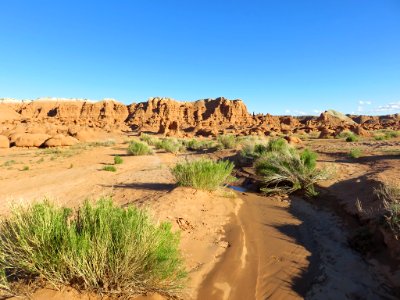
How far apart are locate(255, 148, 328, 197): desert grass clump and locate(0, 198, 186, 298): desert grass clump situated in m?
6.28

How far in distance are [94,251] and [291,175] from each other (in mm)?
7560

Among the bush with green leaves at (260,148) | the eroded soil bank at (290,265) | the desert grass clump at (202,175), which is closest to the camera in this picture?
the eroded soil bank at (290,265)

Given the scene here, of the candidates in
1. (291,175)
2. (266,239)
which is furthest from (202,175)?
(291,175)

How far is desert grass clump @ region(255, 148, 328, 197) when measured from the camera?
9.39m

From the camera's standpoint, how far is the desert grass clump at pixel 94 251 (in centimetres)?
308

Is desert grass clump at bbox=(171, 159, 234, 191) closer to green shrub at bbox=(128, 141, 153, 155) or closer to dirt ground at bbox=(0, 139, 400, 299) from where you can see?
dirt ground at bbox=(0, 139, 400, 299)

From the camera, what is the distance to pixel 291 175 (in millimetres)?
9539

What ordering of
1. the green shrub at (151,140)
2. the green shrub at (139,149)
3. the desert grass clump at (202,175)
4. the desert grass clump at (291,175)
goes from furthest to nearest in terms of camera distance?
the green shrub at (151,140) < the green shrub at (139,149) < the desert grass clump at (291,175) < the desert grass clump at (202,175)

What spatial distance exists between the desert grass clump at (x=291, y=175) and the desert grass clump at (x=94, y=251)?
20.6 ft

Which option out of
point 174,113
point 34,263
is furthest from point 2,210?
point 174,113

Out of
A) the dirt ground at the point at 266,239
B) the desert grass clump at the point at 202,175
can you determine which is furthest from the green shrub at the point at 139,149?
the desert grass clump at the point at 202,175

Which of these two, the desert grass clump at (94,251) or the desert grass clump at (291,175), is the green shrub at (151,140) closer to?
the desert grass clump at (291,175)

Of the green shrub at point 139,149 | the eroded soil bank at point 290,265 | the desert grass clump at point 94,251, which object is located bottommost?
the eroded soil bank at point 290,265

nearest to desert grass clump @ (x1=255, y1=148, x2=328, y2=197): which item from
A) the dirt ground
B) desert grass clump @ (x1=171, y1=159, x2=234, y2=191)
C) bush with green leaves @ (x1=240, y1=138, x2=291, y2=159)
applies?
the dirt ground
